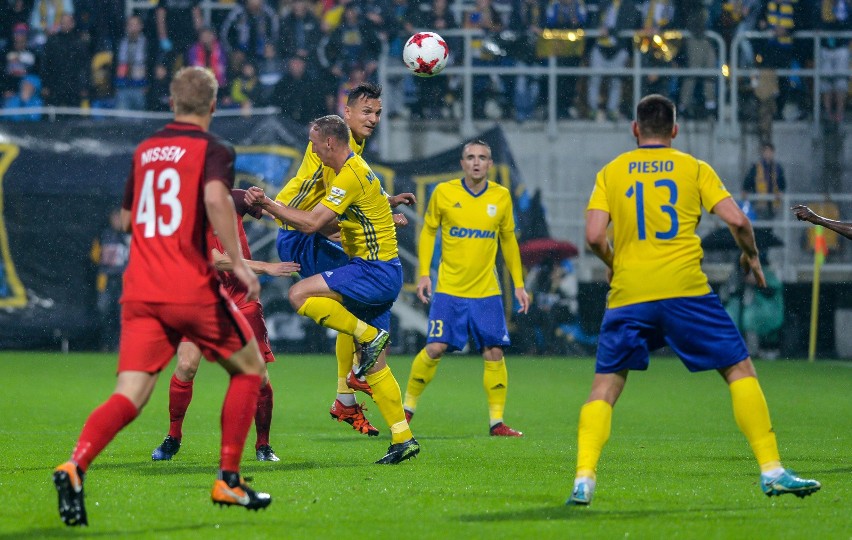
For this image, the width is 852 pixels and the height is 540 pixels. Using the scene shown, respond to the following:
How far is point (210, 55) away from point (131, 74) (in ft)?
4.26

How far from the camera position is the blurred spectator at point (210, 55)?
2123 cm

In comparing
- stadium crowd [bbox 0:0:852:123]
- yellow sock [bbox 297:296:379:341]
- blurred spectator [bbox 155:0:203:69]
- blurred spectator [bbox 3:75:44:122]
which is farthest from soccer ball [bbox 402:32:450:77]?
blurred spectator [bbox 3:75:44:122]

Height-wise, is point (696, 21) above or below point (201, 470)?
above

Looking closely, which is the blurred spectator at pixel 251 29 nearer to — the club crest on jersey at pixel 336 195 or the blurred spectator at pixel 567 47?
the blurred spectator at pixel 567 47

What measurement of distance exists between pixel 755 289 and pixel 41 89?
1182 centimetres

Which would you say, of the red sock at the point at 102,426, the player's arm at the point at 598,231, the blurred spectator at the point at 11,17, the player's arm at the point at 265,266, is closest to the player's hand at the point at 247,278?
the red sock at the point at 102,426

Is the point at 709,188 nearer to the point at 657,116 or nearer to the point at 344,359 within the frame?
the point at 657,116

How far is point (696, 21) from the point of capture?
70.2 ft

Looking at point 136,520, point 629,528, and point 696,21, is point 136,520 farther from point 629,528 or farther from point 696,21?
point 696,21

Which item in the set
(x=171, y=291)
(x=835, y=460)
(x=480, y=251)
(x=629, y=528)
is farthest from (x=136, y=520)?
(x=480, y=251)

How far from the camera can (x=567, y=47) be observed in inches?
835

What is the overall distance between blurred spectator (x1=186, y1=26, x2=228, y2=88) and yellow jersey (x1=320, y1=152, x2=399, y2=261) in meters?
12.9

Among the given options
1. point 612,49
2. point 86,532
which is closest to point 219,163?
point 86,532

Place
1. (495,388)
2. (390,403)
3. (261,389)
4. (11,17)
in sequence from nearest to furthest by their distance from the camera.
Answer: (390,403) → (261,389) → (495,388) → (11,17)
